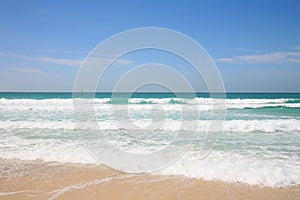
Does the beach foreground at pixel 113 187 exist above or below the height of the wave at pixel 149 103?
below

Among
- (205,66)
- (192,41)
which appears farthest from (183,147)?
(192,41)

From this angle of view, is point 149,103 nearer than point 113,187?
No

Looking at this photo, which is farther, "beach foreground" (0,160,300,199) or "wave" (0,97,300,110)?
"wave" (0,97,300,110)

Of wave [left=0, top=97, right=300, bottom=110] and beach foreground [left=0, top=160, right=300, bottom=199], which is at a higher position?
wave [left=0, top=97, right=300, bottom=110]

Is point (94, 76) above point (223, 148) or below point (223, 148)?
above

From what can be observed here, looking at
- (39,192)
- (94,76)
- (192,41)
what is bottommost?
(39,192)

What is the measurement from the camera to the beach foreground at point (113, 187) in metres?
4.38

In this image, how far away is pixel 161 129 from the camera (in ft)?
39.8

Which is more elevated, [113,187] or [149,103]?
[149,103]

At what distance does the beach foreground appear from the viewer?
14.4 ft

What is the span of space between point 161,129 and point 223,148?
183 inches

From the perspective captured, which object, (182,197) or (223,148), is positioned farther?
(223,148)

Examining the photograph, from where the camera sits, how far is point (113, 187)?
474 cm

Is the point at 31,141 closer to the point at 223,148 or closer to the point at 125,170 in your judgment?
the point at 125,170
